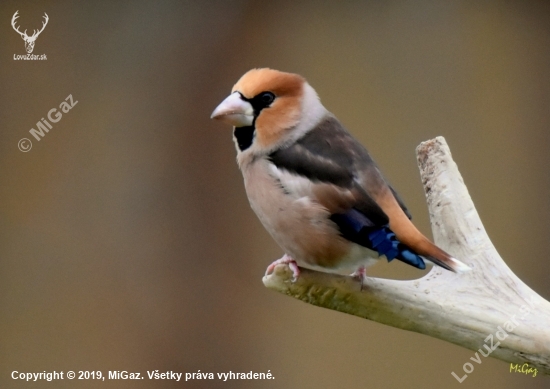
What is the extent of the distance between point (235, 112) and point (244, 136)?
0.13m

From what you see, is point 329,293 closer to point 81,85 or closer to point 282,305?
point 282,305

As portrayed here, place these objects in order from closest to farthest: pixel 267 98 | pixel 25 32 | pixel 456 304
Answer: pixel 267 98
pixel 456 304
pixel 25 32

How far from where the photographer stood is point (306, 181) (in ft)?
4.47

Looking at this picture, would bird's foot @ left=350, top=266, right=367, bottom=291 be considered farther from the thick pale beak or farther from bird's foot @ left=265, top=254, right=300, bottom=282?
the thick pale beak

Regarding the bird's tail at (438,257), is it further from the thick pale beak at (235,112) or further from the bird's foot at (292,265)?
the thick pale beak at (235,112)

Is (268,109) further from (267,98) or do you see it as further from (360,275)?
(360,275)

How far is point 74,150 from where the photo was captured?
2734 millimetres

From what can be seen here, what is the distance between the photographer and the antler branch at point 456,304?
1.42 metres

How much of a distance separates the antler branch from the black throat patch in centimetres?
26

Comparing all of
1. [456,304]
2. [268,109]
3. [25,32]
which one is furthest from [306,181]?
[25,32]

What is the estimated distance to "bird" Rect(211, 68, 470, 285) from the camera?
4.29 ft

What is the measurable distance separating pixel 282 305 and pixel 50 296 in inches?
35.1

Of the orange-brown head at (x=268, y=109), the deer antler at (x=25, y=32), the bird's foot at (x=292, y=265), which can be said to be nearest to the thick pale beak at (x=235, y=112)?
the orange-brown head at (x=268, y=109)

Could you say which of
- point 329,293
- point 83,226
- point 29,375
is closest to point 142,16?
point 83,226
